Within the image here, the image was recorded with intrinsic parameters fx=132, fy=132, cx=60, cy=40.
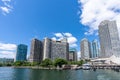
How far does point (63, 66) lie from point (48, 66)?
67.5ft

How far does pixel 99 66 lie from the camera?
180 metres

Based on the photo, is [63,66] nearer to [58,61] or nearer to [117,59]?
[58,61]

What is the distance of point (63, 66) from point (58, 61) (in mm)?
7308

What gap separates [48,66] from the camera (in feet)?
488

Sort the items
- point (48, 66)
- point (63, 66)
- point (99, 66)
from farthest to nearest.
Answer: point (99, 66) < point (48, 66) < point (63, 66)

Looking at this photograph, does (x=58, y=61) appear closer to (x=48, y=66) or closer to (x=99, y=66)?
(x=48, y=66)

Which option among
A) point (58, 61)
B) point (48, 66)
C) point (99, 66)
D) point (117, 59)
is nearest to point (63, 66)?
point (58, 61)

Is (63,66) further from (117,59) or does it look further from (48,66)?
(117,59)

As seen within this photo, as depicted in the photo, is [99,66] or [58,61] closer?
[58,61]

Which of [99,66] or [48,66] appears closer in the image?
[48,66]

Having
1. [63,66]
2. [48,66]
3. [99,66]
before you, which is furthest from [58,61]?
[99,66]

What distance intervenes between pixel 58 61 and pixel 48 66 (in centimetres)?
1769

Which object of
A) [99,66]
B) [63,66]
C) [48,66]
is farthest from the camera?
[99,66]

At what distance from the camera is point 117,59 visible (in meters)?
188
